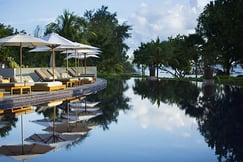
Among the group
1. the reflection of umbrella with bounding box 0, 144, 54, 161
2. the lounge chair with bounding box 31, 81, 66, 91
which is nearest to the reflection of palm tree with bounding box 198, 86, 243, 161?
the reflection of umbrella with bounding box 0, 144, 54, 161

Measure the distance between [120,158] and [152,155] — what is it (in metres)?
0.52

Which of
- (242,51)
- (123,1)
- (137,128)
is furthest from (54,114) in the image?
(242,51)

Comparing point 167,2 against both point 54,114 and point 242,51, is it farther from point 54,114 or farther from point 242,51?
point 54,114

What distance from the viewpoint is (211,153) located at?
19.4ft

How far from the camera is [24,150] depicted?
5.94 metres

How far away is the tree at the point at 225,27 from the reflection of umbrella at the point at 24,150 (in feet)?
63.6

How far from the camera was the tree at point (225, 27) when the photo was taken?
23812mm

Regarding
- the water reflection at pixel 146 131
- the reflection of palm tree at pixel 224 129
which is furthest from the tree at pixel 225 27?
the reflection of palm tree at pixel 224 129

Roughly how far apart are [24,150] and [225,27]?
2090 centimetres

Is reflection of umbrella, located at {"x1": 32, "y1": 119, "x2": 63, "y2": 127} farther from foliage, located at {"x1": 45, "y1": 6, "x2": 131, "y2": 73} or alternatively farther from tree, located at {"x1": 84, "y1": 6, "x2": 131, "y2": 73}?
tree, located at {"x1": 84, "y1": 6, "x2": 131, "y2": 73}

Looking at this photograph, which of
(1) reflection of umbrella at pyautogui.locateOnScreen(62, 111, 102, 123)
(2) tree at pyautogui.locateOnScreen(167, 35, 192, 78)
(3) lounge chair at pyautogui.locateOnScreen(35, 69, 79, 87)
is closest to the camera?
(1) reflection of umbrella at pyautogui.locateOnScreen(62, 111, 102, 123)

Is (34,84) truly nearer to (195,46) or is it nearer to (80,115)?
(80,115)

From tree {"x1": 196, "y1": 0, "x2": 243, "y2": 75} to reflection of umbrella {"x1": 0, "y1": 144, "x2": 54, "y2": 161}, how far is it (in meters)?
19.4

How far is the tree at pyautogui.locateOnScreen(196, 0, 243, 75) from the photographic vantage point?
23.8 meters
